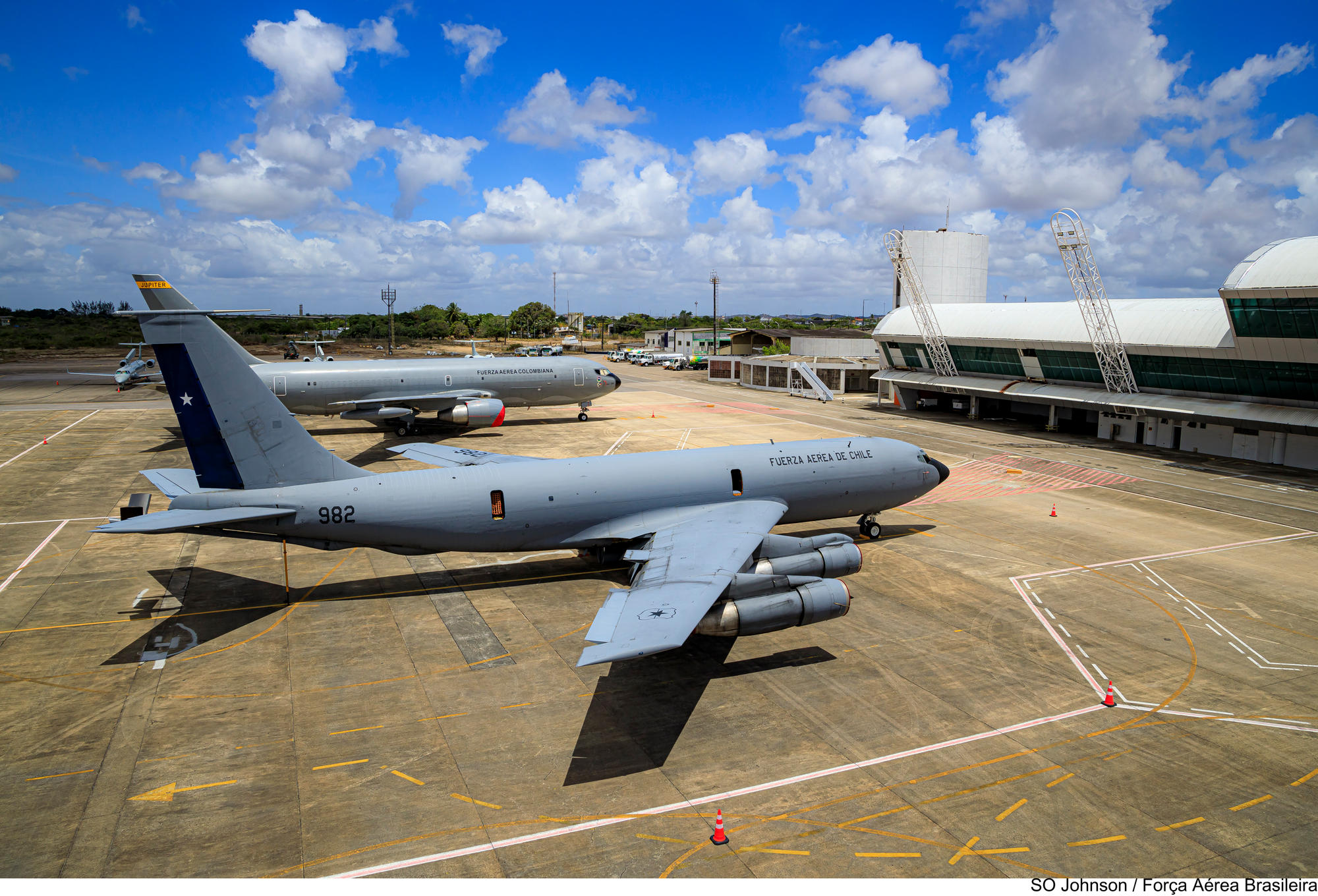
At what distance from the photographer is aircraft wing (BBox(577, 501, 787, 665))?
15477mm

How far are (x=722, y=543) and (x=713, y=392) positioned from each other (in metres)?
74.1

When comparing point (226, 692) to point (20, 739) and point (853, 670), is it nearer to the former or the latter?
point (20, 739)

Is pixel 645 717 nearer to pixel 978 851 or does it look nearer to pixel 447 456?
pixel 978 851

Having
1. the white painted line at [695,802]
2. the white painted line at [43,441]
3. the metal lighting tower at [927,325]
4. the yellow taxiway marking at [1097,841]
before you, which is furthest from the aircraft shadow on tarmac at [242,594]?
the metal lighting tower at [927,325]

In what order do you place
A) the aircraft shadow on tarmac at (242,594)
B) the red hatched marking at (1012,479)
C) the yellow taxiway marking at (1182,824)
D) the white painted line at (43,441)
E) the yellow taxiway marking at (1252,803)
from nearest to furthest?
the yellow taxiway marking at (1182,824) < the yellow taxiway marking at (1252,803) < the aircraft shadow on tarmac at (242,594) < the red hatched marking at (1012,479) < the white painted line at (43,441)

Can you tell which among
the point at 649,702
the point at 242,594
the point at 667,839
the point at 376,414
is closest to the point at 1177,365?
the point at 649,702

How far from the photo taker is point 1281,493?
42.3 metres

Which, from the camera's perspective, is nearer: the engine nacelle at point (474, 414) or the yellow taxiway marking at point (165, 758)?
the yellow taxiway marking at point (165, 758)

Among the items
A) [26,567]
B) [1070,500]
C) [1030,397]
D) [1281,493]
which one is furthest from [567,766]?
[1030,397]

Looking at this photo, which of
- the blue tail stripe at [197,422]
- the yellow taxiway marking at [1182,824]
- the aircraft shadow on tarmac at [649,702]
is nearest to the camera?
the yellow taxiway marking at [1182,824]

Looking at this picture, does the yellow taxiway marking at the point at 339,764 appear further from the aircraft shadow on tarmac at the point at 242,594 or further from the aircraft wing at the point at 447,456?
the aircraft wing at the point at 447,456

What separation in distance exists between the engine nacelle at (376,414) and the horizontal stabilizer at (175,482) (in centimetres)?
2973

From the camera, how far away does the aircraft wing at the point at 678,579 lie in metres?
15.5

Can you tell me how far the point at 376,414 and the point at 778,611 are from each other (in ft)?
142
